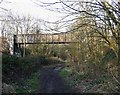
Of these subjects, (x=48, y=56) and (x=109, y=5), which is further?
(x=48, y=56)

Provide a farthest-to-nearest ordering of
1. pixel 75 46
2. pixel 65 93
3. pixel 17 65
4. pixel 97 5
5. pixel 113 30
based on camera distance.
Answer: pixel 75 46
pixel 17 65
pixel 65 93
pixel 113 30
pixel 97 5

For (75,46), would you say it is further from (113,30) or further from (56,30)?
(56,30)

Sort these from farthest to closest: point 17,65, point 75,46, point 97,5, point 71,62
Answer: point 71,62
point 75,46
point 17,65
point 97,5

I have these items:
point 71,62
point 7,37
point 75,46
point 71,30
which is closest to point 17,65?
point 75,46

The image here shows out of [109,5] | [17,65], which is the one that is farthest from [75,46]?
[109,5]

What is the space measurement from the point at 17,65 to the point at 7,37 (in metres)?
30.6

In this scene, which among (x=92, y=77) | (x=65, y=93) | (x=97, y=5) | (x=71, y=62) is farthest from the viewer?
(x=71, y=62)

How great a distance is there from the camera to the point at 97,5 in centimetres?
1042

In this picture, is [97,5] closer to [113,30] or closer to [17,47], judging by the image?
[113,30]

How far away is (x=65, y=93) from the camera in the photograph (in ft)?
52.2

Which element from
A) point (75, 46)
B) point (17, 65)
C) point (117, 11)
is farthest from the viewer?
point (75, 46)

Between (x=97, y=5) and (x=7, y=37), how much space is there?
46.3 m

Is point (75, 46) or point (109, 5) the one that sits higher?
point (109, 5)

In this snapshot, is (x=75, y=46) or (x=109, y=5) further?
(x=75, y=46)
